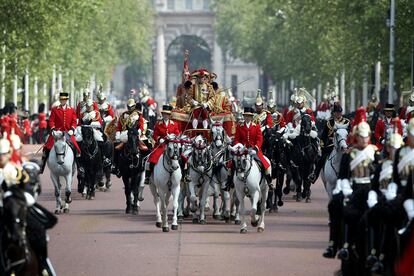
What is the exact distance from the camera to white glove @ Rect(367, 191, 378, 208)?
1817cm

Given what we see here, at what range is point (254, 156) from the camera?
28172 mm

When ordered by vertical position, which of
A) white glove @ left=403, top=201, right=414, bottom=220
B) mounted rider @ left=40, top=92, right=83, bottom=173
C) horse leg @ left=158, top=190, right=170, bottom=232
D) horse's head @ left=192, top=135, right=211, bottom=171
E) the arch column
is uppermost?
the arch column

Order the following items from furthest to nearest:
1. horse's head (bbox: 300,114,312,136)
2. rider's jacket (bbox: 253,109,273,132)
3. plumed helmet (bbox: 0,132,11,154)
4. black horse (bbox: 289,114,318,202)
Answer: black horse (bbox: 289,114,318,202) → horse's head (bbox: 300,114,312,136) → rider's jacket (bbox: 253,109,273,132) → plumed helmet (bbox: 0,132,11,154)

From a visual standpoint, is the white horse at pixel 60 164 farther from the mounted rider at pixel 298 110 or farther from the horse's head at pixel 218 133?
the mounted rider at pixel 298 110

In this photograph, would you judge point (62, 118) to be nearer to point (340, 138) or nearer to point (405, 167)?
point (340, 138)

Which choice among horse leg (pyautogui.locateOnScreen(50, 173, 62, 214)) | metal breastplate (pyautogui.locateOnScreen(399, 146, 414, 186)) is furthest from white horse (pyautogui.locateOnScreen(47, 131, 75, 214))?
metal breastplate (pyautogui.locateOnScreen(399, 146, 414, 186))

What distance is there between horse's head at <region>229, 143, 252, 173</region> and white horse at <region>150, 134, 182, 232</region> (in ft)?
3.01

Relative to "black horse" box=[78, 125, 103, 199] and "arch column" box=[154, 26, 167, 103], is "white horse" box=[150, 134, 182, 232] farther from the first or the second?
"arch column" box=[154, 26, 167, 103]

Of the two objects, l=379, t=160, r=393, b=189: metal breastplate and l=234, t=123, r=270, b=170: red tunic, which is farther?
l=234, t=123, r=270, b=170: red tunic

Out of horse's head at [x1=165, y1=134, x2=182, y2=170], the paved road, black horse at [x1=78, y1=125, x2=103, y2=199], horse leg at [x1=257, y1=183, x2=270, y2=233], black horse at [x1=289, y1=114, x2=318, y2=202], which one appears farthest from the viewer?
black horse at [x1=78, y1=125, x2=103, y2=199]

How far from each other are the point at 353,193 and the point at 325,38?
2520 inches

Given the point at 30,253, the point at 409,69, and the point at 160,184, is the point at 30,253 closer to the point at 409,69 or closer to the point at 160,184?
the point at 160,184

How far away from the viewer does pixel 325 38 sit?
82.7 m

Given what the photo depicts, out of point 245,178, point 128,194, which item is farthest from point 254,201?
point 128,194
